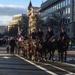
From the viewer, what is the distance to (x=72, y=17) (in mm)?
108125

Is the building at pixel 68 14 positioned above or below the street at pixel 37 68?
above

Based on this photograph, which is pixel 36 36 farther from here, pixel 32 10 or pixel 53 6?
pixel 32 10

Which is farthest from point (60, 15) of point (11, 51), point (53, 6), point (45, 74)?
point (45, 74)

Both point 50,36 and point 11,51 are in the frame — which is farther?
point 11,51

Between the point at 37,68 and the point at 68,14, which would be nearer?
the point at 37,68

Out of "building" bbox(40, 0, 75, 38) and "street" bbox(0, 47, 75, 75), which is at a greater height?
"building" bbox(40, 0, 75, 38)

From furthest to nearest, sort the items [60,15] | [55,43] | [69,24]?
1. [69,24]
2. [60,15]
3. [55,43]

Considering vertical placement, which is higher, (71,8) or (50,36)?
(71,8)

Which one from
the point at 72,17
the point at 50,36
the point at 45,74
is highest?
the point at 72,17

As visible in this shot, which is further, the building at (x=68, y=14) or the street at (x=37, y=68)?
the building at (x=68, y=14)

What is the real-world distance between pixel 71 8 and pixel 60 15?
664 centimetres

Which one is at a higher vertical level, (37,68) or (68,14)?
(68,14)

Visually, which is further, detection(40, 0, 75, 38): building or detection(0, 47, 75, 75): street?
detection(40, 0, 75, 38): building

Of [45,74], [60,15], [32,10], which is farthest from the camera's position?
[32,10]
